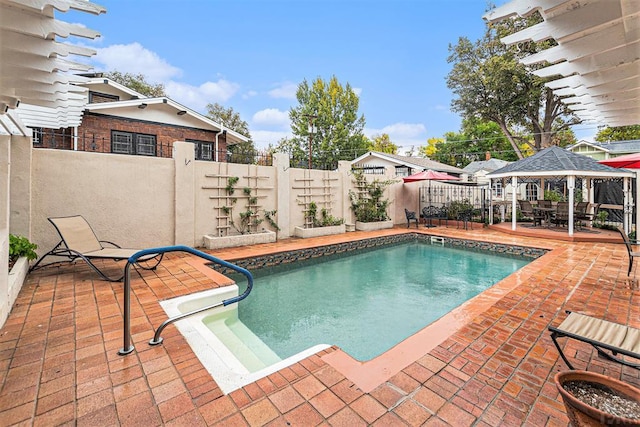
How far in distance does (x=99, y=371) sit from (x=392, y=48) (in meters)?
19.8

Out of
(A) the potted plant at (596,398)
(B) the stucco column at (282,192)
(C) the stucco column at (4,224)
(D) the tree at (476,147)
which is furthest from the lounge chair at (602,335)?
(D) the tree at (476,147)

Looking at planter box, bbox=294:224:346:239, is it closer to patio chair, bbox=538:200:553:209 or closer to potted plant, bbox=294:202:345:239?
potted plant, bbox=294:202:345:239

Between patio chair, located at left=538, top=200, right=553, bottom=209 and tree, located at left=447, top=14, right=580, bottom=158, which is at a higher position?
tree, located at left=447, top=14, right=580, bottom=158

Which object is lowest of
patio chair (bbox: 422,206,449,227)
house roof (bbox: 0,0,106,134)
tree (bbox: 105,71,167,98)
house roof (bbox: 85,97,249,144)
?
patio chair (bbox: 422,206,449,227)

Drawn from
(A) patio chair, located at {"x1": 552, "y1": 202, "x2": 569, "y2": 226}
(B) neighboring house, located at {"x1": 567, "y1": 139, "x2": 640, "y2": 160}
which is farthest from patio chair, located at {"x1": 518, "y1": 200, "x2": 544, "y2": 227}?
(B) neighboring house, located at {"x1": 567, "y1": 139, "x2": 640, "y2": 160}

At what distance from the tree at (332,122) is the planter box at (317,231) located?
19133mm

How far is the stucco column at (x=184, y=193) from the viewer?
25.3 feet

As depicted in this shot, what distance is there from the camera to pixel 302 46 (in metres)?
17.5

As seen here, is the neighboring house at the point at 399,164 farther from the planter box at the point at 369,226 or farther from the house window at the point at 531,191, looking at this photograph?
the planter box at the point at 369,226

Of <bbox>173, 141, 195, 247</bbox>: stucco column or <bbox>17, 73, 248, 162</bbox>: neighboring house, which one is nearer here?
<bbox>173, 141, 195, 247</bbox>: stucco column

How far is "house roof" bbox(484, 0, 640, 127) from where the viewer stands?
6.07 feet

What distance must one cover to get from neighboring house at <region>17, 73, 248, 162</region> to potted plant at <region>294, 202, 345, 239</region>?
166 inches

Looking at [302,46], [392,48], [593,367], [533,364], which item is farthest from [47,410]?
[392,48]

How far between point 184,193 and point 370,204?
742cm
